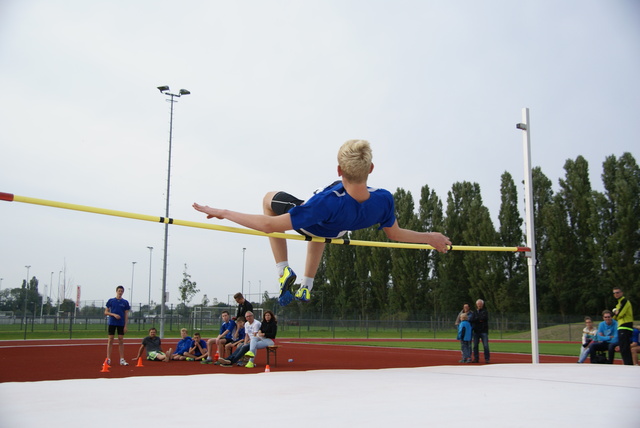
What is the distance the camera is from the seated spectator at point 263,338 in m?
9.79

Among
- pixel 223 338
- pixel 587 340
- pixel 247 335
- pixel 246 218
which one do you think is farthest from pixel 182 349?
pixel 246 218

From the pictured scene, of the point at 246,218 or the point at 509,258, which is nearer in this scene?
the point at 246,218

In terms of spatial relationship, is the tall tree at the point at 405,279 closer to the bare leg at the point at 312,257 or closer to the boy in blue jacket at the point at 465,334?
the boy in blue jacket at the point at 465,334

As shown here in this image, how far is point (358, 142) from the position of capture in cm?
404

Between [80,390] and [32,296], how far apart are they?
61.3 m

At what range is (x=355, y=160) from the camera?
395 cm

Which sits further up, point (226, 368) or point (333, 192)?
point (333, 192)

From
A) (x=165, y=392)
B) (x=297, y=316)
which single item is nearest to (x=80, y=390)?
(x=165, y=392)

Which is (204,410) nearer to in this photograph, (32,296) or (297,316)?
(297,316)

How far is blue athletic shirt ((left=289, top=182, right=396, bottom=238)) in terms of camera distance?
4.06 meters

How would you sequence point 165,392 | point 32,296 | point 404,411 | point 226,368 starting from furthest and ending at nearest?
point 32,296, point 226,368, point 165,392, point 404,411

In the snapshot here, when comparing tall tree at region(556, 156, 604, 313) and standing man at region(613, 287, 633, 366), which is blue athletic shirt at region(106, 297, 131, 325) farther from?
tall tree at region(556, 156, 604, 313)

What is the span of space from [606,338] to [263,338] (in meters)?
6.22

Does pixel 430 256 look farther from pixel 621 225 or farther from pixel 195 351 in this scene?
pixel 195 351
